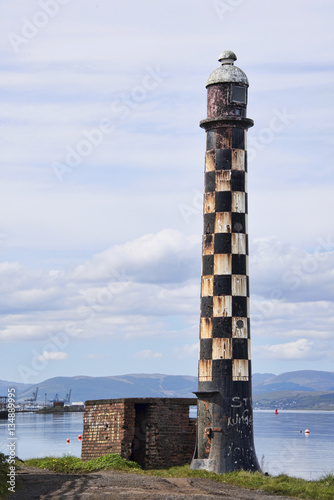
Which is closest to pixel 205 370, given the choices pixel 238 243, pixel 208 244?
pixel 208 244

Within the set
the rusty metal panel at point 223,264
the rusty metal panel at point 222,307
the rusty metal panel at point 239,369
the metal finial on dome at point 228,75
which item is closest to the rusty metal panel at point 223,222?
the rusty metal panel at point 223,264

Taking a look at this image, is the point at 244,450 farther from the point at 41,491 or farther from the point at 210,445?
the point at 41,491

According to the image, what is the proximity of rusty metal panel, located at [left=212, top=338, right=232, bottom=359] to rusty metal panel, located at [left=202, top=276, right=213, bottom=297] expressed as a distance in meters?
1.23

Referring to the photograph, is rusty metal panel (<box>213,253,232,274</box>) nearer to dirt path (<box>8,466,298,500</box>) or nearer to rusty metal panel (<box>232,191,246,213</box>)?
rusty metal panel (<box>232,191,246,213</box>)

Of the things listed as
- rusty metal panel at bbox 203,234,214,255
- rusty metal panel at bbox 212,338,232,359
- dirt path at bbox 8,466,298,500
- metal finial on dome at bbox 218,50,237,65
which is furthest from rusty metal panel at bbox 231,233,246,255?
dirt path at bbox 8,466,298,500

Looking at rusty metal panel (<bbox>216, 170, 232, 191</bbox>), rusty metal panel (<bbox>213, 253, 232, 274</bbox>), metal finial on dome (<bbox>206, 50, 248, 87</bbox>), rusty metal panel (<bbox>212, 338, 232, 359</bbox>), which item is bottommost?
rusty metal panel (<bbox>212, 338, 232, 359</bbox>)

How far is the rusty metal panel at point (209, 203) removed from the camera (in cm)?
2031

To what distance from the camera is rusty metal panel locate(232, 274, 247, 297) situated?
19844 mm

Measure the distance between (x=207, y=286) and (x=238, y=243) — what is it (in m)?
1.38

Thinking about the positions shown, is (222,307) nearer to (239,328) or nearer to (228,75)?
(239,328)

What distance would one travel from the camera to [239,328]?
19.8 m

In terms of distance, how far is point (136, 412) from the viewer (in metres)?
21.9

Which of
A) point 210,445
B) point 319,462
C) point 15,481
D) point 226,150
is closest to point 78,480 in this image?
point 15,481

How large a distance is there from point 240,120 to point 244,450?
28.1 feet
